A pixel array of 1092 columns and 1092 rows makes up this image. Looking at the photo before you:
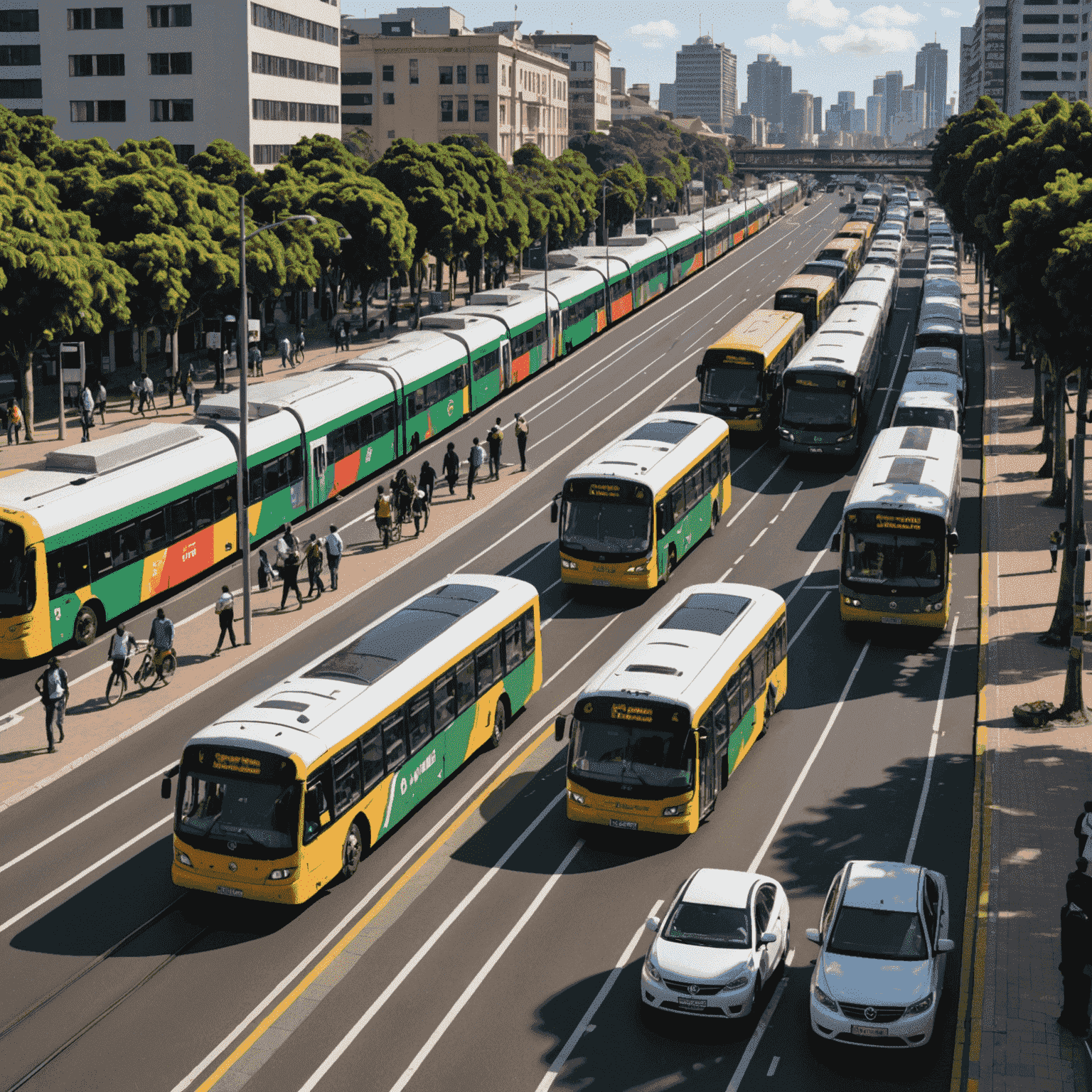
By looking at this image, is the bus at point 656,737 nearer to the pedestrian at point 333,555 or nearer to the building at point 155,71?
the pedestrian at point 333,555

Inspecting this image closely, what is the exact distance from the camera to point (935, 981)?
687 inches

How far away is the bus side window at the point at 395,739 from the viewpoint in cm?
2261

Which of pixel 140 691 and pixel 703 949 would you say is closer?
pixel 703 949

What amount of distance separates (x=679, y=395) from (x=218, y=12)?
161 ft

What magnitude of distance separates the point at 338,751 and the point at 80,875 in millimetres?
4881

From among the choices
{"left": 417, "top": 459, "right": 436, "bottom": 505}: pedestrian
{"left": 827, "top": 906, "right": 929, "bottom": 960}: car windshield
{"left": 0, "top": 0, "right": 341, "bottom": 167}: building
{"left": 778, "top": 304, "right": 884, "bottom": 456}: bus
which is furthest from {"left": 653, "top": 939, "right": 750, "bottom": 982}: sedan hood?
{"left": 0, "top": 0, "right": 341, "bottom": 167}: building

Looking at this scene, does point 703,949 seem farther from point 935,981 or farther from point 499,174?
point 499,174

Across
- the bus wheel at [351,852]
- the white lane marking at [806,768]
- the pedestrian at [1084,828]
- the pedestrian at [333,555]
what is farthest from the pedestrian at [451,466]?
the pedestrian at [1084,828]

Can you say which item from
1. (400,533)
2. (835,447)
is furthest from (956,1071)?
(835,447)

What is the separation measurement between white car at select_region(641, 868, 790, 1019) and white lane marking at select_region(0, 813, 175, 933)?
30.1 ft

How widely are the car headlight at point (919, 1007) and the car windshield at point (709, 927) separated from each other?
2.09m

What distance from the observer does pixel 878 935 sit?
17.8 metres

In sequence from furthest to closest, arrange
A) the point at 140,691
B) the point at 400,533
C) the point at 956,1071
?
the point at 400,533, the point at 140,691, the point at 956,1071

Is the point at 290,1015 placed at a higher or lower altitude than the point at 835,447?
lower
